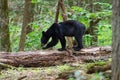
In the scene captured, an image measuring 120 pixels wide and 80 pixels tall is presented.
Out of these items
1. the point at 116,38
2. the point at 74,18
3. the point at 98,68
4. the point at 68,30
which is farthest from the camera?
the point at 74,18

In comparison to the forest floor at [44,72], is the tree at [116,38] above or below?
above

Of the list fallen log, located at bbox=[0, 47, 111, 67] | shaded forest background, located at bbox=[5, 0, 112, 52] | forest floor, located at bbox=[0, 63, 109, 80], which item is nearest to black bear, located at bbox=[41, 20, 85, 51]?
fallen log, located at bbox=[0, 47, 111, 67]

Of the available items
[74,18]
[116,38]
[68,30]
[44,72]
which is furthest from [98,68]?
[74,18]

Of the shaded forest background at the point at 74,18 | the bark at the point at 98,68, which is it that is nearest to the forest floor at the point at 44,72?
the bark at the point at 98,68

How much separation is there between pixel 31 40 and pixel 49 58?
196 inches

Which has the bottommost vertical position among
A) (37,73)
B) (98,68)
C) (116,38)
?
(37,73)

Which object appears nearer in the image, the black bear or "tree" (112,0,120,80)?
"tree" (112,0,120,80)

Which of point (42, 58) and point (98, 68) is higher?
point (98, 68)

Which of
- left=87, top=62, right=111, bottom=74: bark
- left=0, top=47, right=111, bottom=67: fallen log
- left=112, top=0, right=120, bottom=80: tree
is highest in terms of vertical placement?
left=112, top=0, right=120, bottom=80: tree

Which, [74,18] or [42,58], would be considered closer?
[42,58]

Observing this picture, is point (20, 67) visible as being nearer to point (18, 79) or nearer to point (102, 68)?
point (18, 79)

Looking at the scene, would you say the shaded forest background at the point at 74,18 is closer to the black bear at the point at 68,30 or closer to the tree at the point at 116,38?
the black bear at the point at 68,30

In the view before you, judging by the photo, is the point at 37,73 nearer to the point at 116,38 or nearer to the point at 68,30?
the point at 68,30

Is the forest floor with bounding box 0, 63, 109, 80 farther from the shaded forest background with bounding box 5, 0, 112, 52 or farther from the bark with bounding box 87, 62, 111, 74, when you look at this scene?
the shaded forest background with bounding box 5, 0, 112, 52
